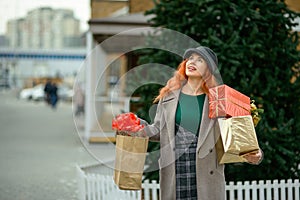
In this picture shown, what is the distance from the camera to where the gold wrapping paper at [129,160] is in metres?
3.49

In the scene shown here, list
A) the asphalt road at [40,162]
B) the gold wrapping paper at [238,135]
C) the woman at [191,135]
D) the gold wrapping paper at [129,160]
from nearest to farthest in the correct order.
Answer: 1. the gold wrapping paper at [238,135]
2. the gold wrapping paper at [129,160]
3. the woman at [191,135]
4. the asphalt road at [40,162]

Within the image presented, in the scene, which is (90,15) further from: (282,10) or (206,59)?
(206,59)

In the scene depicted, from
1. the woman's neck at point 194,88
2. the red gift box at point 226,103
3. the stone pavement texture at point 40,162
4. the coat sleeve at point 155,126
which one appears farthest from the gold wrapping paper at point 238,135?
the stone pavement texture at point 40,162

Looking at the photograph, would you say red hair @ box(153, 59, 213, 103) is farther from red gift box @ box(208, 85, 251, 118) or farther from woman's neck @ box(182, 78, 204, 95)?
red gift box @ box(208, 85, 251, 118)

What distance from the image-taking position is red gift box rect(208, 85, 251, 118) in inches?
136

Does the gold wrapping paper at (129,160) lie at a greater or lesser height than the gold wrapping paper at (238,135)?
lesser

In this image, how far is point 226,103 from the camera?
345 cm

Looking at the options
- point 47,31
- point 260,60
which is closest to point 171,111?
point 260,60

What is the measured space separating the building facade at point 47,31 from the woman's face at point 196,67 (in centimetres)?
7188

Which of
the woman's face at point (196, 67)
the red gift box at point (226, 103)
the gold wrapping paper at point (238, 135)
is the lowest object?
the gold wrapping paper at point (238, 135)

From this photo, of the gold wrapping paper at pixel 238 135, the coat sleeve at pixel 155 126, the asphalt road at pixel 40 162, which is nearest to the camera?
the gold wrapping paper at pixel 238 135

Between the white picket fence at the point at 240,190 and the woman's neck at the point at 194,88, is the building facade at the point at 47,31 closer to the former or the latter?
the white picket fence at the point at 240,190

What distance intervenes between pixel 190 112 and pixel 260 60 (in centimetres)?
291

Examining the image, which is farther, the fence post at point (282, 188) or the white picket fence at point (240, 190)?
the fence post at point (282, 188)
